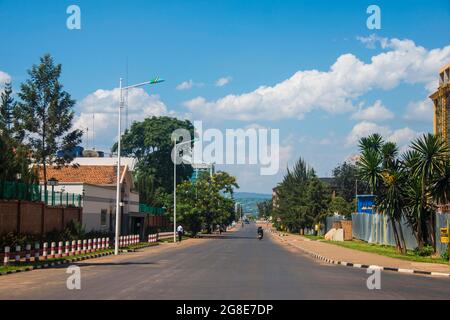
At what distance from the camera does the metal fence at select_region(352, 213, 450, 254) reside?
3362cm

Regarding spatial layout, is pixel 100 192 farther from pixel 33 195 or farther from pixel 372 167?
pixel 372 167

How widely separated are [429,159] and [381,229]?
54.4ft

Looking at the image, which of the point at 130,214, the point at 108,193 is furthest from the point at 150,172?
the point at 108,193

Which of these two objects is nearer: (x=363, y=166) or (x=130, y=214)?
(x=363, y=166)

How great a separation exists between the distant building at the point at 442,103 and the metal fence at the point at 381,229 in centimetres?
917

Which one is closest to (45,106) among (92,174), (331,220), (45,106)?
(45,106)

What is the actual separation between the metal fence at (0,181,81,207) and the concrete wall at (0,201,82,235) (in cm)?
64

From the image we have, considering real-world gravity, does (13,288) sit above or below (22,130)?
below

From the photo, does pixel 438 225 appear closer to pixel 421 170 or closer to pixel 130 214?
pixel 421 170

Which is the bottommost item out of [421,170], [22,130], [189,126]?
[421,170]

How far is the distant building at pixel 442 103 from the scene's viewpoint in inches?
2086

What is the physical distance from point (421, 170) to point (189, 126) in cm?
6591
